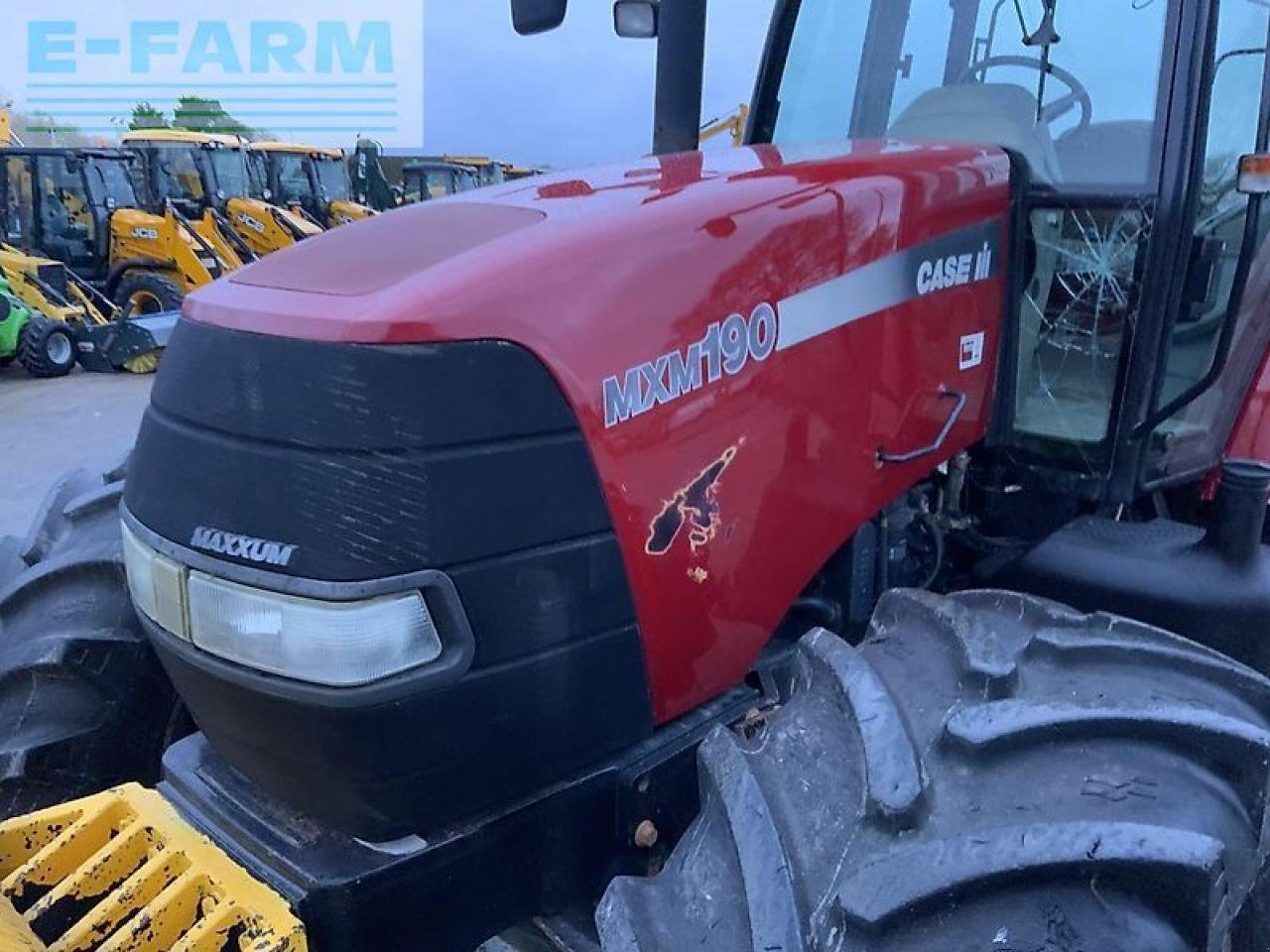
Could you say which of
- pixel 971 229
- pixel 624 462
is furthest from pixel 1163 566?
pixel 624 462

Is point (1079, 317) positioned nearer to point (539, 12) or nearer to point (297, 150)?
point (539, 12)

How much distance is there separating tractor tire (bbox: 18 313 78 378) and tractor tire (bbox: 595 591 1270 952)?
11.0 metres

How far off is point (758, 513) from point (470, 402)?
0.54 metres

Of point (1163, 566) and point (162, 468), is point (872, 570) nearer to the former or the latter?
point (1163, 566)

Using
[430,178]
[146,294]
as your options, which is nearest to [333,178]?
[430,178]

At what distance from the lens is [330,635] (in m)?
1.40

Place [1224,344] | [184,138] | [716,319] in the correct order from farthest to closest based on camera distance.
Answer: [184,138]
[1224,344]
[716,319]

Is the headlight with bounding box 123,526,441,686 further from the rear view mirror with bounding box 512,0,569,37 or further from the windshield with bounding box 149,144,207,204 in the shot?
the windshield with bounding box 149,144,207,204

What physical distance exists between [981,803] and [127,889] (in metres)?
1.12

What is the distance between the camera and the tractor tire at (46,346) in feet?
36.1

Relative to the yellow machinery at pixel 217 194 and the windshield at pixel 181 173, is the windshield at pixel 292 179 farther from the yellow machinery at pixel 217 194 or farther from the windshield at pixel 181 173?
the windshield at pixel 181 173

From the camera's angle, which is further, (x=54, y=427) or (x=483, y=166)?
(x=483, y=166)

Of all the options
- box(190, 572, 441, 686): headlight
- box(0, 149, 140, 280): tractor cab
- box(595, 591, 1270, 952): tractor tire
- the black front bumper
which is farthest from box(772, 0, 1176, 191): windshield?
box(0, 149, 140, 280): tractor cab

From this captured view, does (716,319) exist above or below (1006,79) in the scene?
below
